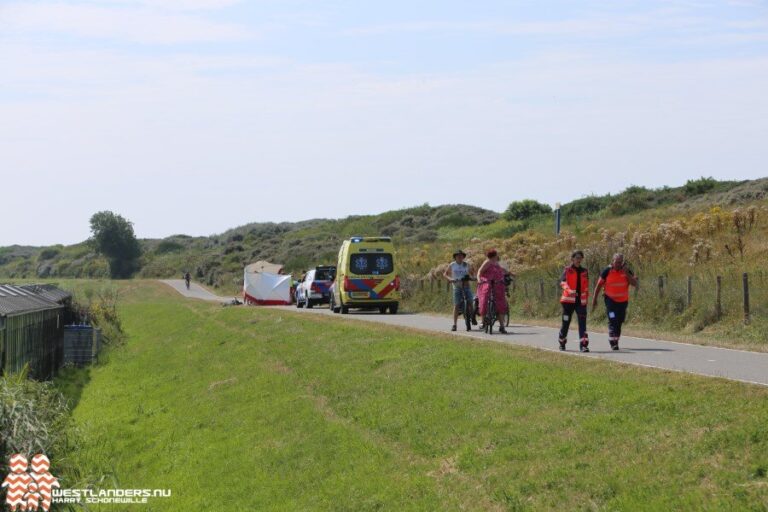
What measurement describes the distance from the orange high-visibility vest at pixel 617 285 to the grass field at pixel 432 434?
1.97 m

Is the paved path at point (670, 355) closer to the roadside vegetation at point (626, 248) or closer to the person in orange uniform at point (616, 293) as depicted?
the person in orange uniform at point (616, 293)

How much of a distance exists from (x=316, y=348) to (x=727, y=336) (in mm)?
8738

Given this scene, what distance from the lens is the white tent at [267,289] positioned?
55094 millimetres

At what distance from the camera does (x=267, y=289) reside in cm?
5534

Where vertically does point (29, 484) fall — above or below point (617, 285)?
below

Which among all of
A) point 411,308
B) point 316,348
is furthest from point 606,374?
point 411,308

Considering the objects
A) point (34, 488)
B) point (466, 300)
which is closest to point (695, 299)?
point (466, 300)

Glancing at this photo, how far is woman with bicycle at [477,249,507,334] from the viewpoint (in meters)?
24.2

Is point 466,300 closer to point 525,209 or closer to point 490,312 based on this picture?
point 490,312

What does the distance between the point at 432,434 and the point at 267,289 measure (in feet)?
140

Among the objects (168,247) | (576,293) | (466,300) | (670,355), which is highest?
(168,247)

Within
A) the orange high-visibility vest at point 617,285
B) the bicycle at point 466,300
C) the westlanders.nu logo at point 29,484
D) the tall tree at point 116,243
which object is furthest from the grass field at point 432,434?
the tall tree at point 116,243

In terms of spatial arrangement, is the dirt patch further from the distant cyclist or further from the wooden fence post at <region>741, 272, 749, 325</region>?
the wooden fence post at <region>741, 272, 749, 325</region>

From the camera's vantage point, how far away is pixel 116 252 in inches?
5630
